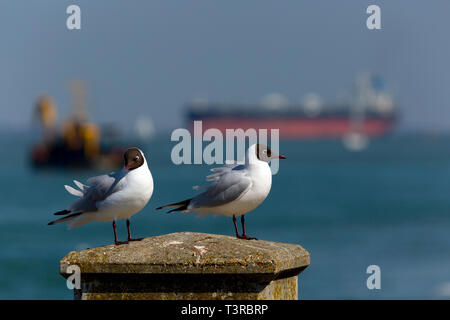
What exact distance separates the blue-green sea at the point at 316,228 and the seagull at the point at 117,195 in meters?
27.1

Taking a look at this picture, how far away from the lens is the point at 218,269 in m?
3.96

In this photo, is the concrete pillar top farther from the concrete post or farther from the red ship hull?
the red ship hull

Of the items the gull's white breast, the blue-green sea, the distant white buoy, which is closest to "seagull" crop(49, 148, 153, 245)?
the gull's white breast

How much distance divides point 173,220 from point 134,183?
52149mm

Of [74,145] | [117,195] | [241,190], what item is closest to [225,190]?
[241,190]

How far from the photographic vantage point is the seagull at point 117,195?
457 centimetres

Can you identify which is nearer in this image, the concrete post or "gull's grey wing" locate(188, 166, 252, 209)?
the concrete post

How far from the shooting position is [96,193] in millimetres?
4750

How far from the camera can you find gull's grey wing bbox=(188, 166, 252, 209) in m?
4.86

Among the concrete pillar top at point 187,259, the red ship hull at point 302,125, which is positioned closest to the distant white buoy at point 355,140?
the red ship hull at point 302,125

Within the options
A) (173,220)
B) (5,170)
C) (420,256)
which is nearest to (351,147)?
(5,170)

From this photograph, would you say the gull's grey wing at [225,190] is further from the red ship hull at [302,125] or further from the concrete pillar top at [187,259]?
the red ship hull at [302,125]

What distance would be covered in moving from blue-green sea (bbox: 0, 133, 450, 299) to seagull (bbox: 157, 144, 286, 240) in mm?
26642

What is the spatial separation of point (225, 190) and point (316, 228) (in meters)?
52.2
